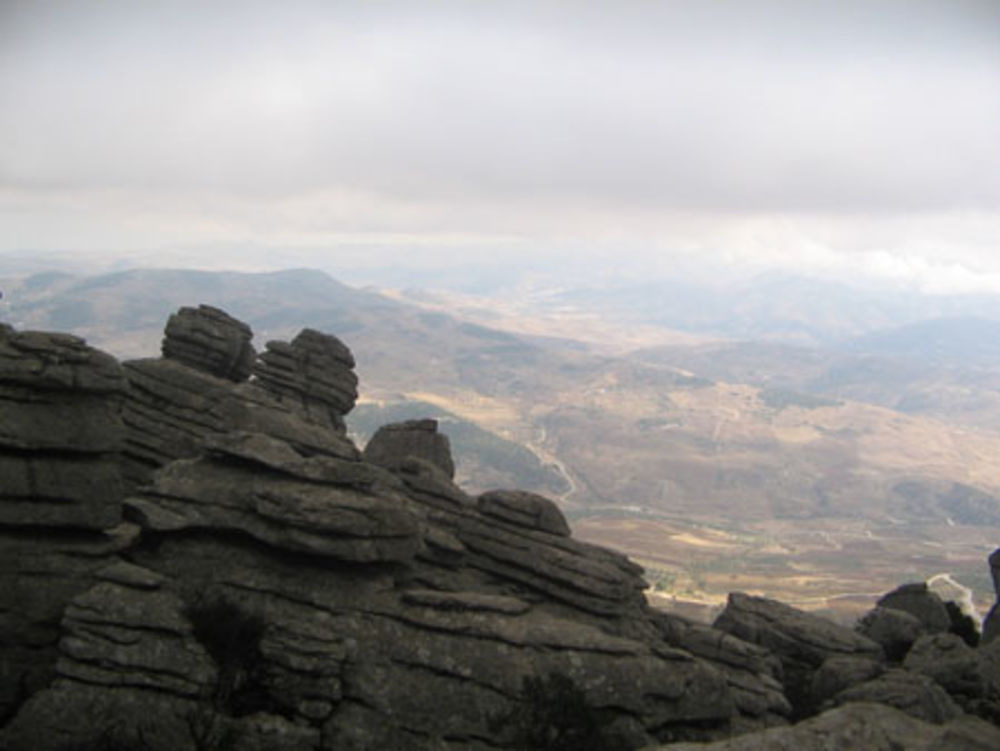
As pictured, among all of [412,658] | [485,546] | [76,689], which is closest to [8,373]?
[76,689]

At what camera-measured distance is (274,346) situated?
68062 millimetres

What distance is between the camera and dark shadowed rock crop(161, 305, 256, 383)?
6184 centimetres

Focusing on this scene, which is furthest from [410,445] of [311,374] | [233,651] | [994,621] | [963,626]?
[963,626]

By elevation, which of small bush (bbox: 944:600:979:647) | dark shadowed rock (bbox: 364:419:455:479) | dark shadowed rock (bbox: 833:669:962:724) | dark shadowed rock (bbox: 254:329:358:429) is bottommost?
small bush (bbox: 944:600:979:647)

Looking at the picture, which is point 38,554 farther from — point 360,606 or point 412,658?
point 412,658

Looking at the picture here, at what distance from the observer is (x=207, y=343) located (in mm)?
62375

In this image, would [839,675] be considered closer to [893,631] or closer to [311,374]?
[893,631]

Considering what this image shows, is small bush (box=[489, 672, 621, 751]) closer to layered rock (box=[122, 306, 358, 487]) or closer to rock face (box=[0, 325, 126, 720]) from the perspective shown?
layered rock (box=[122, 306, 358, 487])

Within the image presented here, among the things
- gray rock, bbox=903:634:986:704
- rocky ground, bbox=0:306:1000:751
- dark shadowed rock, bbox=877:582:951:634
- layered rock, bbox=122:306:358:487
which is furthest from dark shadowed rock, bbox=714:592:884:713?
layered rock, bbox=122:306:358:487

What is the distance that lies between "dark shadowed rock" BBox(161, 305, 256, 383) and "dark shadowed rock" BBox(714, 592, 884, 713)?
1777 inches

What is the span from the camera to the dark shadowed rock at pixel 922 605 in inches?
2525

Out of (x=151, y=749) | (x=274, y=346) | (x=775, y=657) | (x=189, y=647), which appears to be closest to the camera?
(x=151, y=749)

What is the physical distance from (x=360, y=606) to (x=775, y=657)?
30043 mm

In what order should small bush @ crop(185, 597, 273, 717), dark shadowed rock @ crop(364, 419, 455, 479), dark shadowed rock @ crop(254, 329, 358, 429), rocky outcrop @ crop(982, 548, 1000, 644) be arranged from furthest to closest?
dark shadowed rock @ crop(254, 329, 358, 429) → dark shadowed rock @ crop(364, 419, 455, 479) → rocky outcrop @ crop(982, 548, 1000, 644) → small bush @ crop(185, 597, 273, 717)
